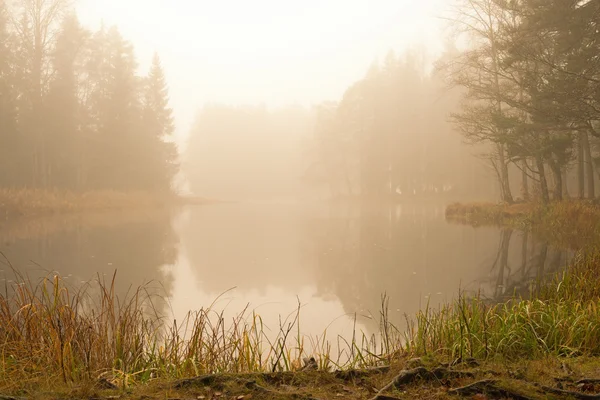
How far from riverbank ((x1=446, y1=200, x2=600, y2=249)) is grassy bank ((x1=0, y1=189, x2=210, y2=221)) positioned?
1969 cm

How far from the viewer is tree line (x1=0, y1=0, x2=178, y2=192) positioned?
2792 centimetres

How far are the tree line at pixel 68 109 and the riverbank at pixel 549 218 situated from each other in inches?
928

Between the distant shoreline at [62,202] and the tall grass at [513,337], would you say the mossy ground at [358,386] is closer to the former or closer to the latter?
the tall grass at [513,337]

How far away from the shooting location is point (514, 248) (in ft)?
40.1

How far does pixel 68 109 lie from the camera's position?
3045cm

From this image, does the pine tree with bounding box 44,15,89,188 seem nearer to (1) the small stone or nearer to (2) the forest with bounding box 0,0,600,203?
(2) the forest with bounding box 0,0,600,203

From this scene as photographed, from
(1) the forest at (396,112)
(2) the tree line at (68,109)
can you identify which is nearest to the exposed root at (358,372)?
(1) the forest at (396,112)

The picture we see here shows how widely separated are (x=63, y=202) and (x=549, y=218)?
22.9 m

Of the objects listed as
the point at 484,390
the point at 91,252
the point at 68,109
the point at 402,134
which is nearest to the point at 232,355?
the point at 484,390

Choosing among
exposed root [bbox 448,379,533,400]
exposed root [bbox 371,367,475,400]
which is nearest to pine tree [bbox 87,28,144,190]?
exposed root [bbox 371,367,475,400]

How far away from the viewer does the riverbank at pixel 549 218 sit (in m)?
12.6

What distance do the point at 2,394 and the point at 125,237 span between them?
13.1 meters

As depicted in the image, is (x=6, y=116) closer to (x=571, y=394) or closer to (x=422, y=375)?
(x=422, y=375)

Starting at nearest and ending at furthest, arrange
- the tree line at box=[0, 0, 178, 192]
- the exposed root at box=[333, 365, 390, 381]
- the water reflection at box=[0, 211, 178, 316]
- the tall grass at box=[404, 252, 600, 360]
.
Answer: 1. the exposed root at box=[333, 365, 390, 381]
2. the tall grass at box=[404, 252, 600, 360]
3. the water reflection at box=[0, 211, 178, 316]
4. the tree line at box=[0, 0, 178, 192]
